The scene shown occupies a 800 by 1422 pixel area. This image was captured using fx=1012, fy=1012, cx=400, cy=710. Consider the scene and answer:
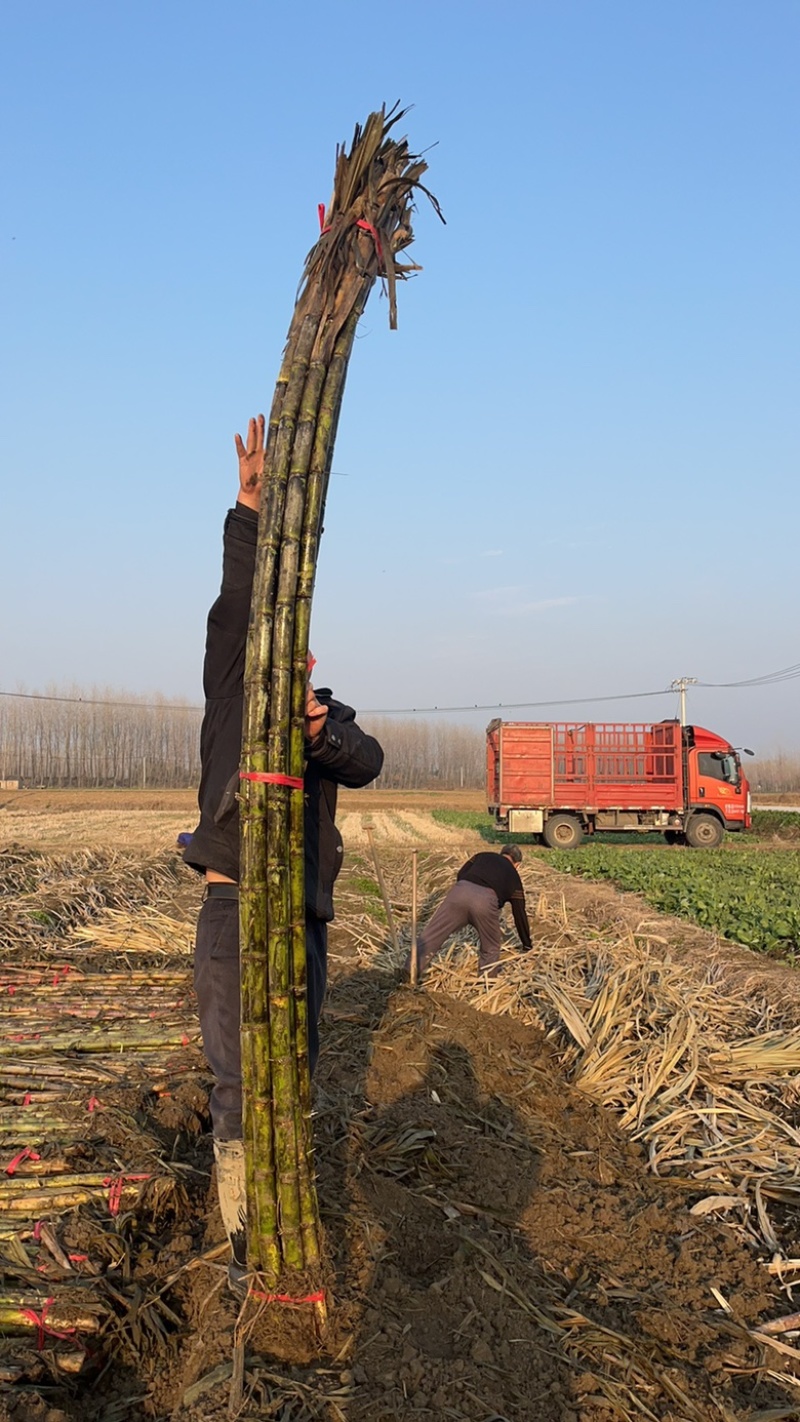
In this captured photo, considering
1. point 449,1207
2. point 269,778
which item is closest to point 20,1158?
point 449,1207

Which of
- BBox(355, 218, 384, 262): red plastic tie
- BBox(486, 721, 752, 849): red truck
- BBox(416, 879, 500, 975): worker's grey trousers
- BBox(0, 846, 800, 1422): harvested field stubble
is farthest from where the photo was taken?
BBox(486, 721, 752, 849): red truck

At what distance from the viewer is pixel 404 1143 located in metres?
4.16

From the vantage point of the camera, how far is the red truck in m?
24.0

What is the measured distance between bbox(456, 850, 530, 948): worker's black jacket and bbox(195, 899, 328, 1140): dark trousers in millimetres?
4373

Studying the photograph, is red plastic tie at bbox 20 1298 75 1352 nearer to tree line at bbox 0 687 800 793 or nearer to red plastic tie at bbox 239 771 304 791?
red plastic tie at bbox 239 771 304 791

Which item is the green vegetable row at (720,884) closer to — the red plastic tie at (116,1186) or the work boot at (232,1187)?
the red plastic tie at (116,1186)

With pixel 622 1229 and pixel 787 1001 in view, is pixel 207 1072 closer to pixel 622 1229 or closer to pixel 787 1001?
pixel 622 1229

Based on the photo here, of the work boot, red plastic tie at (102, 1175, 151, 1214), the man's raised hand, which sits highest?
the man's raised hand

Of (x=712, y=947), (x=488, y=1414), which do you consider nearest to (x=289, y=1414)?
(x=488, y=1414)

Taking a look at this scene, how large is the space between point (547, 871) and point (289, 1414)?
53.5ft

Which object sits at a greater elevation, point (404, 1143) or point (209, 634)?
point (209, 634)

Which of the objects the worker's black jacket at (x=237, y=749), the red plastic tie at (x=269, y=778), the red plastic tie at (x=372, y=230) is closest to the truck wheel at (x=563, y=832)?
the worker's black jacket at (x=237, y=749)

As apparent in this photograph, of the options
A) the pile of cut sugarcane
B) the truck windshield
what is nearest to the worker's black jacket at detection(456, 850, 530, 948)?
the pile of cut sugarcane

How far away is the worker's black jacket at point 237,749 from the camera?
122 inches
